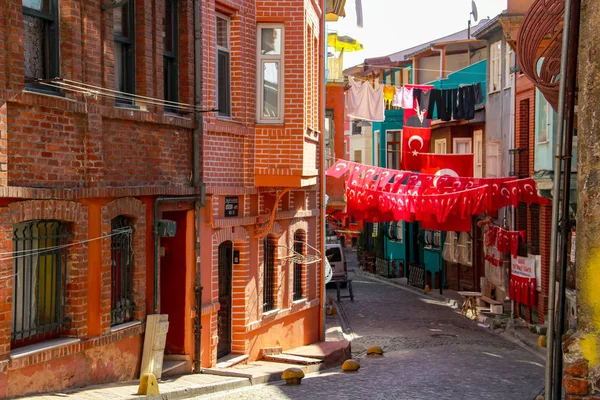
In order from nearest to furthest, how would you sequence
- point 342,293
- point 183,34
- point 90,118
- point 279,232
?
1. point 90,118
2. point 183,34
3. point 279,232
4. point 342,293

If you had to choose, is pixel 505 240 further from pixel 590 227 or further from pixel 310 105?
pixel 590 227

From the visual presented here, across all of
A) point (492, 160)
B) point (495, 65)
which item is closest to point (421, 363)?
point (492, 160)

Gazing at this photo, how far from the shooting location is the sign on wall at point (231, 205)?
15.7m

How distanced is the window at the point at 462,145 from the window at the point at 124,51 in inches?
993

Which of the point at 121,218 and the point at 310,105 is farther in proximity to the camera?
the point at 310,105

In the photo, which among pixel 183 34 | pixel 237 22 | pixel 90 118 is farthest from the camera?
pixel 237 22

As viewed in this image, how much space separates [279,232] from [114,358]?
6546mm

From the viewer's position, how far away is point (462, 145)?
37.7 meters

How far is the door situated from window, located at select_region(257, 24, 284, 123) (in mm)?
2447

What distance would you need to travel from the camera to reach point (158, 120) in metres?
13.2

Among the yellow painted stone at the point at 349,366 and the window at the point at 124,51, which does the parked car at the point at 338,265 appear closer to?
the yellow painted stone at the point at 349,366

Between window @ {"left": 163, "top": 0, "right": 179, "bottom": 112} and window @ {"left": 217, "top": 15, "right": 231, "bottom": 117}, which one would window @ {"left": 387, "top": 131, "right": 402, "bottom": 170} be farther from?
window @ {"left": 163, "top": 0, "right": 179, "bottom": 112}

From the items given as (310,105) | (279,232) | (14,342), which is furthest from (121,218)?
(310,105)

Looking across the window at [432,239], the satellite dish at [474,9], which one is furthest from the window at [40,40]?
the satellite dish at [474,9]
